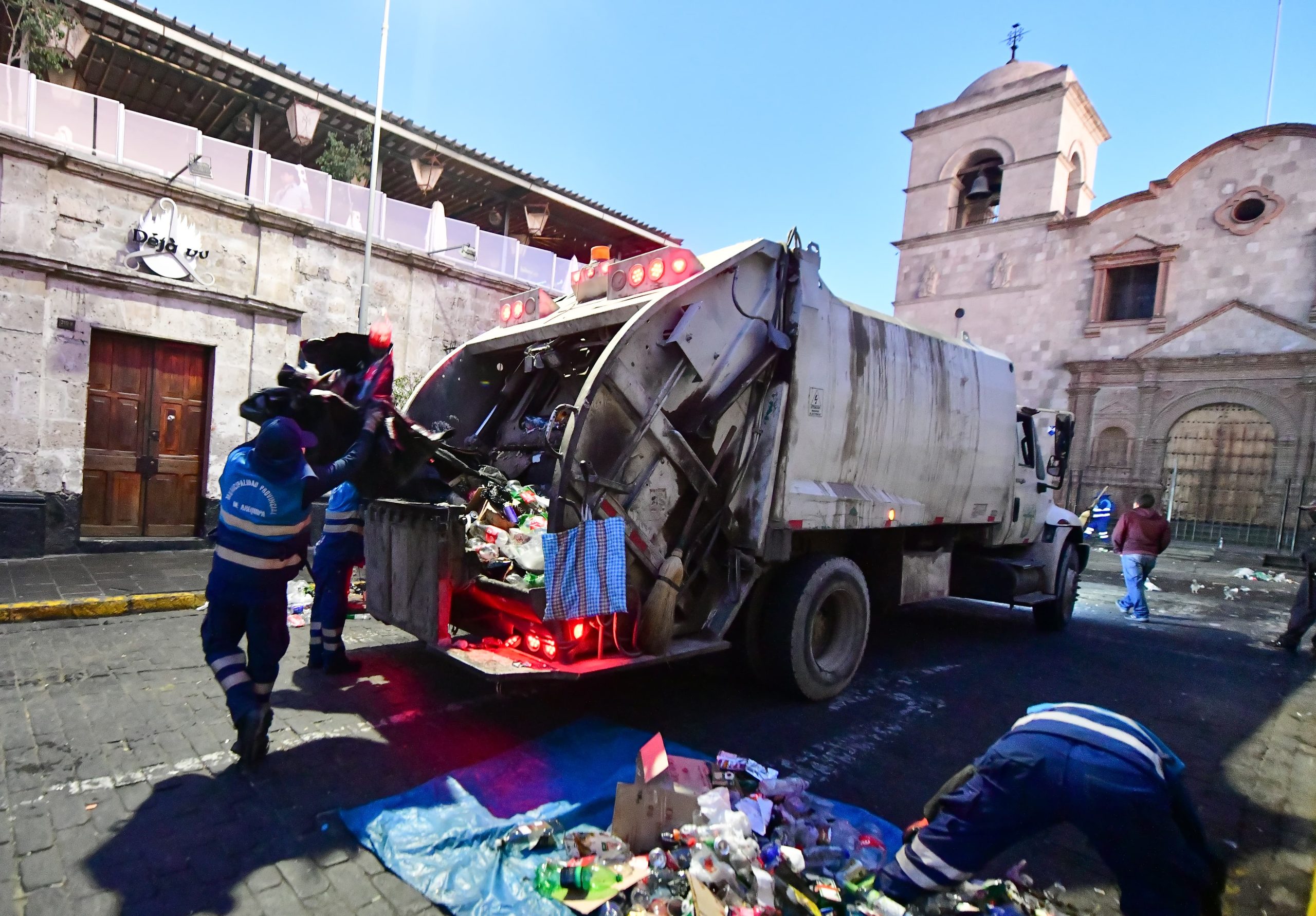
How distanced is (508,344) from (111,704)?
296cm

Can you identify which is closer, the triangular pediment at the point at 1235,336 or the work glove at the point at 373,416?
the work glove at the point at 373,416

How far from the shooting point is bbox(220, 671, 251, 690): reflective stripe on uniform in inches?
124

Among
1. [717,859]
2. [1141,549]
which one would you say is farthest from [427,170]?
[1141,549]

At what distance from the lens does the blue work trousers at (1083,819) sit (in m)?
1.88

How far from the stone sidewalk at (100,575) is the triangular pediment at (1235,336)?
20.7 metres

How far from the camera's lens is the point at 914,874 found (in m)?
2.13

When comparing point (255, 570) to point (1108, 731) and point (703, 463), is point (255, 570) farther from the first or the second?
point (1108, 731)

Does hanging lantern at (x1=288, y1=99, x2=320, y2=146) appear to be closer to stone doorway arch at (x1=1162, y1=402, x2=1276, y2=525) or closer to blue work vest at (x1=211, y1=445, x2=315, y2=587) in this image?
blue work vest at (x1=211, y1=445, x2=315, y2=587)

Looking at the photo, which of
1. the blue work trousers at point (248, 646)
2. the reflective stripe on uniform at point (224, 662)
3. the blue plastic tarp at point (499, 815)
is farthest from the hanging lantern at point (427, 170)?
the blue plastic tarp at point (499, 815)

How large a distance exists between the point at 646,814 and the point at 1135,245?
70.5 ft

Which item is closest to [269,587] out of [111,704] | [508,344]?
[111,704]

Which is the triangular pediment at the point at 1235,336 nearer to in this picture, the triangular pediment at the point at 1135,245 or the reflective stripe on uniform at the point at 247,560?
the triangular pediment at the point at 1135,245

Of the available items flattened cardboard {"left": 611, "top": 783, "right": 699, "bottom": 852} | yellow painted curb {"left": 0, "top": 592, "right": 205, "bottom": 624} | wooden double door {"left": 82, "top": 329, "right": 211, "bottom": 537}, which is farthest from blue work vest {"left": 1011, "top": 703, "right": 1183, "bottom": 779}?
wooden double door {"left": 82, "top": 329, "right": 211, "bottom": 537}

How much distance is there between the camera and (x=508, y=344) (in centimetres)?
468
